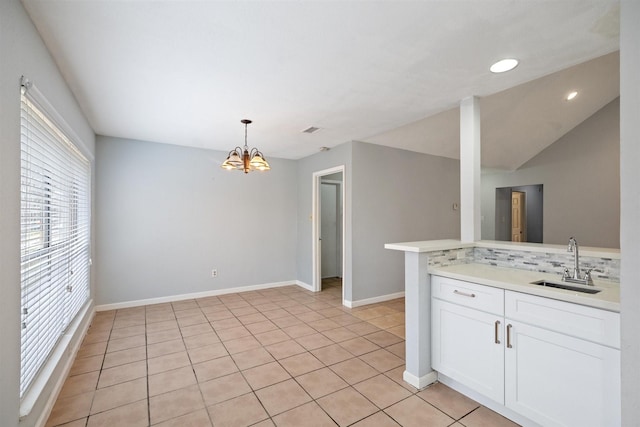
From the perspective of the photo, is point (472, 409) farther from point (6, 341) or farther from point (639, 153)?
point (6, 341)

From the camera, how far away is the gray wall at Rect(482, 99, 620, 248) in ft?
16.2

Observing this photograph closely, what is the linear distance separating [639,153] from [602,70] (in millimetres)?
3902

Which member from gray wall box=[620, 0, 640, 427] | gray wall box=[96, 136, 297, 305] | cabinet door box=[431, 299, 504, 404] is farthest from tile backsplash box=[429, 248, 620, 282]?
gray wall box=[96, 136, 297, 305]

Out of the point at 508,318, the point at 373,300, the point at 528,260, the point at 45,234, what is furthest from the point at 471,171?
the point at 45,234

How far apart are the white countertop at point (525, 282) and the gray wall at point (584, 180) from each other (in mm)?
4233

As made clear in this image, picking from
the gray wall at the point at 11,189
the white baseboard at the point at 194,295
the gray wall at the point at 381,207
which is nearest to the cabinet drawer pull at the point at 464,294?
the gray wall at the point at 381,207

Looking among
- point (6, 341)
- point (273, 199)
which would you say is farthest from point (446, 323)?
point (273, 199)

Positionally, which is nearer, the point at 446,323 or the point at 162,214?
the point at 446,323

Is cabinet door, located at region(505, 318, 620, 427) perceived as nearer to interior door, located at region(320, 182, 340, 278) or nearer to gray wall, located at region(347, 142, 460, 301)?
gray wall, located at region(347, 142, 460, 301)

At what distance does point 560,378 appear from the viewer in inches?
64.4

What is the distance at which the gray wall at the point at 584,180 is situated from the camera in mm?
4934

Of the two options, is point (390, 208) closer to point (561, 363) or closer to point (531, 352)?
point (531, 352)

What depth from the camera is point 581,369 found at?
1558 millimetres

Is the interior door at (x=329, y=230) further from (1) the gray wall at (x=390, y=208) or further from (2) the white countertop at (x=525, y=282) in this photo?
(2) the white countertop at (x=525, y=282)
